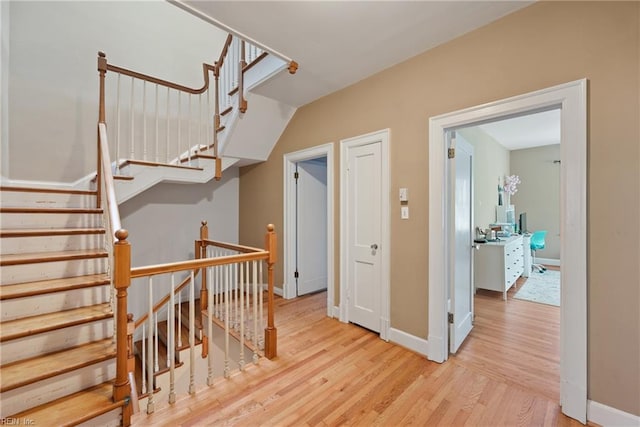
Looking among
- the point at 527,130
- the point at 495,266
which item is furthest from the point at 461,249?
the point at 527,130

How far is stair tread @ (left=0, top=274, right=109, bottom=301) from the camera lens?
5.99 feet

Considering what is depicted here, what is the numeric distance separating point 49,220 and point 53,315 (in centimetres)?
103

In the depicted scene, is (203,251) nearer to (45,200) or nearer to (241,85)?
(45,200)

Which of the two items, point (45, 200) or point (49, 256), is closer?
point (49, 256)

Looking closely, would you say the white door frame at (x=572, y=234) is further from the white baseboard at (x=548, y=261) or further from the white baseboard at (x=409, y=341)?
the white baseboard at (x=548, y=261)

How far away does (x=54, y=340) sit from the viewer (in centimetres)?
181

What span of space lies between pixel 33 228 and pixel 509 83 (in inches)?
162

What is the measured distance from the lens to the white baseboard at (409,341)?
7.81 ft

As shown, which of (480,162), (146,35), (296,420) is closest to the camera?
(296,420)

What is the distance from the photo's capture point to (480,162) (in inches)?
180

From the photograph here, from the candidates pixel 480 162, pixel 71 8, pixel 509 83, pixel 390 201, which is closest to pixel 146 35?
pixel 71 8

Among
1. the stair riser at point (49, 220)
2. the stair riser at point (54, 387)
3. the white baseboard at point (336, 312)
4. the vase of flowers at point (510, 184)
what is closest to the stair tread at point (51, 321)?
the stair riser at point (54, 387)

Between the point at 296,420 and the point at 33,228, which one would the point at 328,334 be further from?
the point at 33,228

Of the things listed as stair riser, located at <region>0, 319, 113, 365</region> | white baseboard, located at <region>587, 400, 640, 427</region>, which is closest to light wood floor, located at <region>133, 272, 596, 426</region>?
white baseboard, located at <region>587, 400, 640, 427</region>
